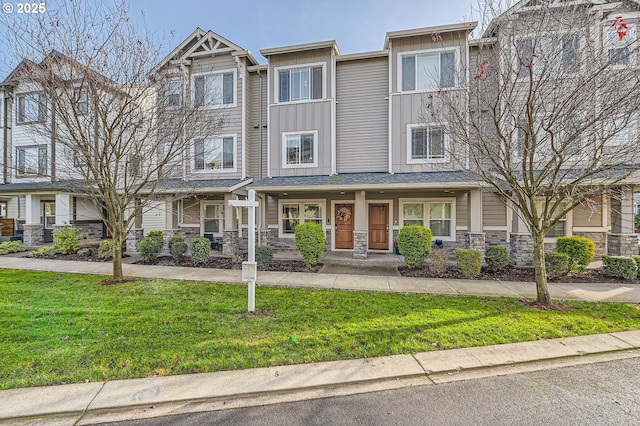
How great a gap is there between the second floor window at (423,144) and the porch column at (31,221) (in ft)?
61.3

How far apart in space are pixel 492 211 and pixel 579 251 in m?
3.49

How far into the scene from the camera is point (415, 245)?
877cm

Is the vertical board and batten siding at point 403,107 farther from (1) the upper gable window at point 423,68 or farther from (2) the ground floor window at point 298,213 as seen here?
(2) the ground floor window at point 298,213

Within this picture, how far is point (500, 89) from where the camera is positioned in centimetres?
559

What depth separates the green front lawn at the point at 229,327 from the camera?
11.4 feet

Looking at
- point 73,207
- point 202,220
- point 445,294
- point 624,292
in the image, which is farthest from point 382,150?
point 73,207

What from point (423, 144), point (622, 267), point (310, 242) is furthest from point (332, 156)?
point (622, 267)

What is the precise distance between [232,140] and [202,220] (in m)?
4.34

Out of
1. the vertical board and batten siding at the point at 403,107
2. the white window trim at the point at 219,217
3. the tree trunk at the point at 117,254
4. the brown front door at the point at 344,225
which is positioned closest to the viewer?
the tree trunk at the point at 117,254

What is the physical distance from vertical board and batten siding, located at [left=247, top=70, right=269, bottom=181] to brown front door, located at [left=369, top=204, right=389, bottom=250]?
17.8 ft

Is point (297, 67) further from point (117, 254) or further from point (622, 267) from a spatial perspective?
point (622, 267)

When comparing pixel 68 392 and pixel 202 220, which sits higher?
pixel 202 220

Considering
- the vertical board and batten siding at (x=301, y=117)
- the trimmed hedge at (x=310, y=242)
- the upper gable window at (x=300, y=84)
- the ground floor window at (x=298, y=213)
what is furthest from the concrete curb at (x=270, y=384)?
the upper gable window at (x=300, y=84)

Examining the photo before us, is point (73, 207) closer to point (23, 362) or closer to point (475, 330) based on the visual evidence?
point (23, 362)
